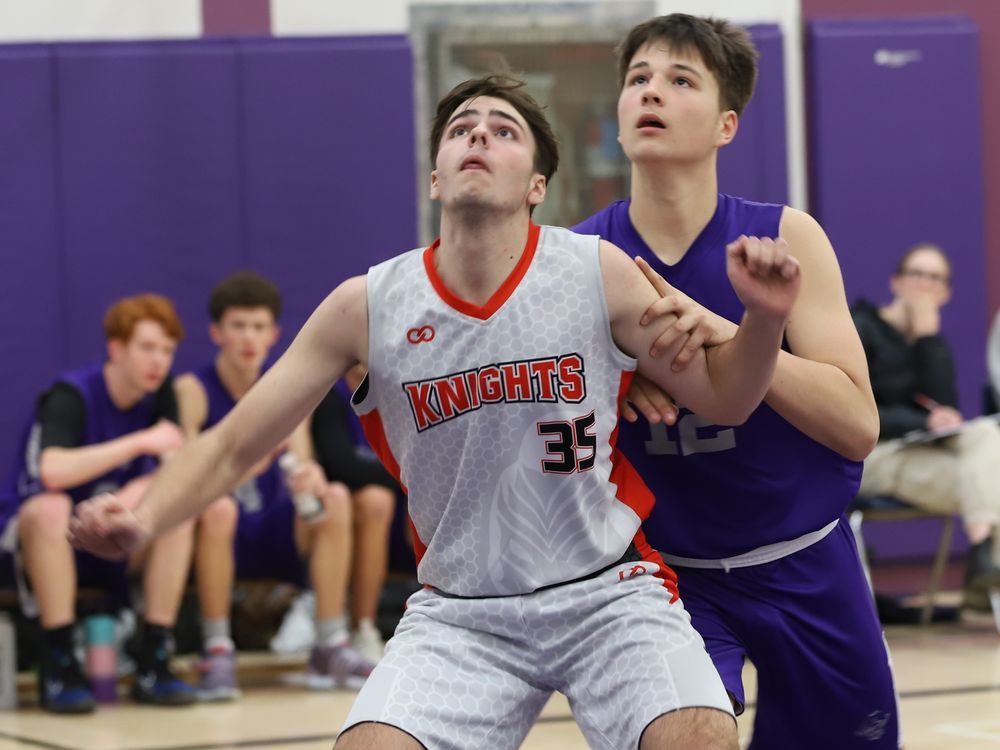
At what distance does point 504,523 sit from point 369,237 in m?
4.96

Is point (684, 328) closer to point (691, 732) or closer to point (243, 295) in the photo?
point (691, 732)

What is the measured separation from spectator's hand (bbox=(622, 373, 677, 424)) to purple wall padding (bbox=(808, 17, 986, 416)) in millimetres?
5339

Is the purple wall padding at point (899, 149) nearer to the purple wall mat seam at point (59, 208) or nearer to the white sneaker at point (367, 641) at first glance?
the white sneaker at point (367, 641)

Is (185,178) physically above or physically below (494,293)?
above

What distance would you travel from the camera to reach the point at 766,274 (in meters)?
2.40

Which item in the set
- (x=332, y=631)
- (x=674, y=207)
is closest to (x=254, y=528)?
(x=332, y=631)

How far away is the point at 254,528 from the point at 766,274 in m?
3.97

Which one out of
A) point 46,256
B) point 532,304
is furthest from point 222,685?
point 532,304

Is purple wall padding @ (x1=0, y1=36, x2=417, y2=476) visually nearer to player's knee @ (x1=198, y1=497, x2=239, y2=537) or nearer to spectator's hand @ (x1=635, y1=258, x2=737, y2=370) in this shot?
player's knee @ (x1=198, y1=497, x2=239, y2=537)

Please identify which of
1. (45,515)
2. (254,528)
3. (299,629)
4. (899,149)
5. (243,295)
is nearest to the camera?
(45,515)

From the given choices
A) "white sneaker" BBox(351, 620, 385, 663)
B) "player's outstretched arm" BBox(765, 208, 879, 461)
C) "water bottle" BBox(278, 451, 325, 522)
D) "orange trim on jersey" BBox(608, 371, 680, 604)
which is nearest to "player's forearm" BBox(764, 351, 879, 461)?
"player's outstretched arm" BBox(765, 208, 879, 461)

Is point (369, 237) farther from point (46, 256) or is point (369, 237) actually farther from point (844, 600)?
point (844, 600)

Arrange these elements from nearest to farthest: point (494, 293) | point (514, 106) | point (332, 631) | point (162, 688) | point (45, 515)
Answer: point (494, 293), point (514, 106), point (45, 515), point (162, 688), point (332, 631)

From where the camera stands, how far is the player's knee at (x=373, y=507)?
19.4ft
